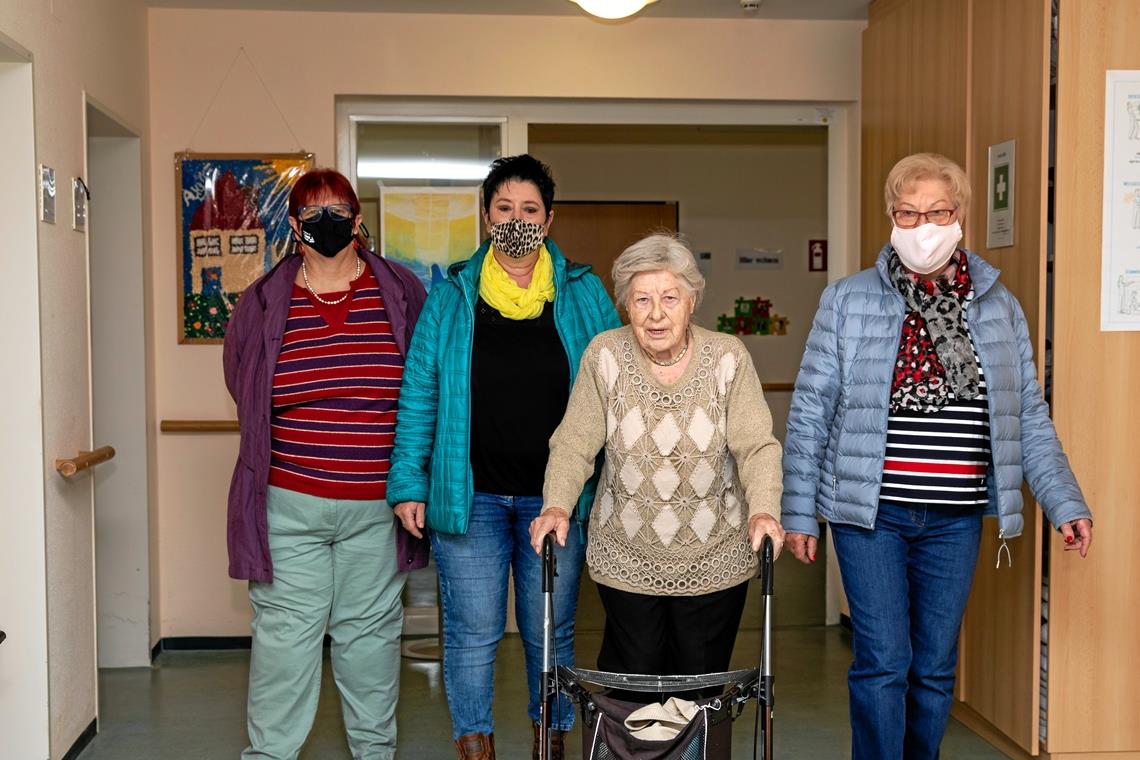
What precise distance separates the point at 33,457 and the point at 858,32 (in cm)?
366

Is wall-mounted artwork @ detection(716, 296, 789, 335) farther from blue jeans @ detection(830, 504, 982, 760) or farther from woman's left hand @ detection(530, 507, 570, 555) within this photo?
woman's left hand @ detection(530, 507, 570, 555)

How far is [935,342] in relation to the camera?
2.75 m

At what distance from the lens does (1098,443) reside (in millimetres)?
3412

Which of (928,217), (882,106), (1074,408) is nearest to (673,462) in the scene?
(928,217)

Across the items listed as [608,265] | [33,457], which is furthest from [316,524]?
[608,265]

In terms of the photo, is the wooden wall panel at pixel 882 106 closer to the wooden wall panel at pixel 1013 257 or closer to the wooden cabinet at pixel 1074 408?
the wooden wall panel at pixel 1013 257

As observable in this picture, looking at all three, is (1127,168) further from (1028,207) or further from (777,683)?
(777,683)

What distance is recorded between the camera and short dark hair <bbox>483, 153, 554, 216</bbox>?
302 centimetres

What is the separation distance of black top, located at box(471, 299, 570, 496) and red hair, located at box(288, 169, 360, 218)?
1.83ft

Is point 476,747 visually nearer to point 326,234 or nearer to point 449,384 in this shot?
point 449,384

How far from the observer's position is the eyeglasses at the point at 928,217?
273 cm

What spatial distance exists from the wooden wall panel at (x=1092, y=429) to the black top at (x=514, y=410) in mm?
1506

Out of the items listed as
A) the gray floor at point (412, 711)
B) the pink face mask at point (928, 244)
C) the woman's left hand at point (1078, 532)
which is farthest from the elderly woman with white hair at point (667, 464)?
the gray floor at point (412, 711)

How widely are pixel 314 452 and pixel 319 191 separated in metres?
0.69
